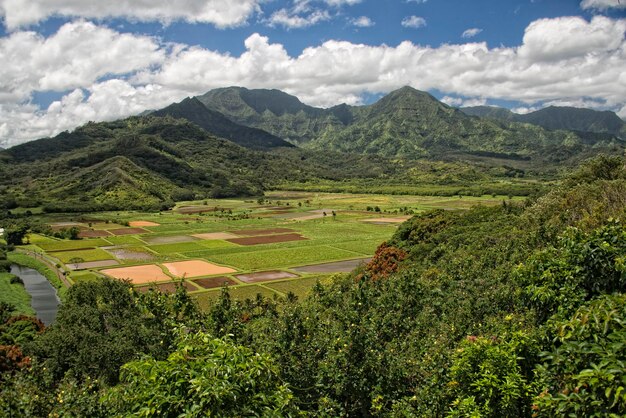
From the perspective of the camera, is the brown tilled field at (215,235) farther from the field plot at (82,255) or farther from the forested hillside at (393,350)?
the forested hillside at (393,350)

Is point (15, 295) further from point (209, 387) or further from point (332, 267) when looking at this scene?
point (209, 387)

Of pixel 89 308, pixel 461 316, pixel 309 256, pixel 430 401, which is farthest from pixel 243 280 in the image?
pixel 430 401

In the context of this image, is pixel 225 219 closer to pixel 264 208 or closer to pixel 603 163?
pixel 264 208

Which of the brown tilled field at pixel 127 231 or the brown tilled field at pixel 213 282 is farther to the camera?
the brown tilled field at pixel 127 231

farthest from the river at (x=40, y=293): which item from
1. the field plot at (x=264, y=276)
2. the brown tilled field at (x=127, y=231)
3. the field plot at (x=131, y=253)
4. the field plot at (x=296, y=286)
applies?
the brown tilled field at (x=127, y=231)

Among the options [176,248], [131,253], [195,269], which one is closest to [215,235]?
[176,248]
